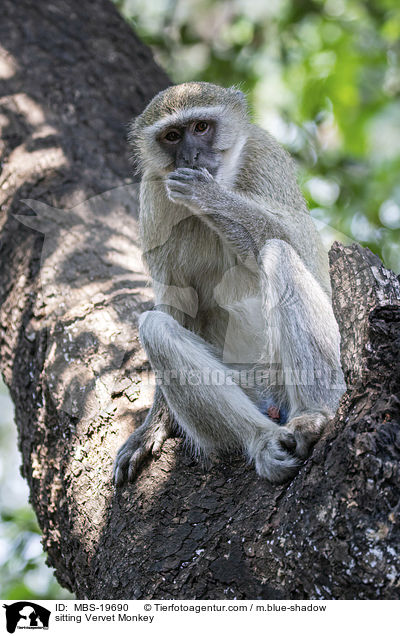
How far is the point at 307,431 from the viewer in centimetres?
334

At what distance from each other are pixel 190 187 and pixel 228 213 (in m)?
0.29

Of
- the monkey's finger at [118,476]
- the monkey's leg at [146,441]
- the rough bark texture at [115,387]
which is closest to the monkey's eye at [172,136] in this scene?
the rough bark texture at [115,387]

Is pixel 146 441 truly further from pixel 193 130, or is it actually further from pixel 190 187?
pixel 193 130

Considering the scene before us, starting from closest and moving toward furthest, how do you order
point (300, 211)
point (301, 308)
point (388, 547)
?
1. point (388, 547)
2. point (301, 308)
3. point (300, 211)

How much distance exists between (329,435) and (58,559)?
7.63 ft

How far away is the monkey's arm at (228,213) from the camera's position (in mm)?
4086

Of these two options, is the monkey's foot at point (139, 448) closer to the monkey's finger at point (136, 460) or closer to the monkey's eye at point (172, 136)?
the monkey's finger at point (136, 460)

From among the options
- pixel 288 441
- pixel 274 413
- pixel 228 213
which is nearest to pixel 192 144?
pixel 228 213

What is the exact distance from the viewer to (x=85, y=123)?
6422 mm

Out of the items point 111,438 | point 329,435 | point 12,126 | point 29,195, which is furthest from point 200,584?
point 12,126

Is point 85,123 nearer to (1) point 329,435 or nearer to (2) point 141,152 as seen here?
(2) point 141,152
